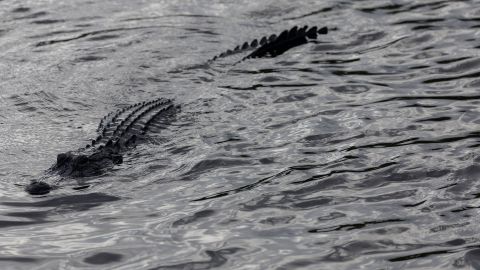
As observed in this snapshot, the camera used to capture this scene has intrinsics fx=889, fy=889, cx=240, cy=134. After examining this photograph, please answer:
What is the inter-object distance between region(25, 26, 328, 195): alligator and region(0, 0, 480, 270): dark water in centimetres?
12

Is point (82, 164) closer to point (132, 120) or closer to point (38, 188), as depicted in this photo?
point (38, 188)

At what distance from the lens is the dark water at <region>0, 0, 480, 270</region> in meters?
6.03

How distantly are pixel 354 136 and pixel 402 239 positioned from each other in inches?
91.7

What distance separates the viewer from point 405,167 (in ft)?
24.0

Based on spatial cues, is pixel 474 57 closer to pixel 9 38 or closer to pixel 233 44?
pixel 233 44

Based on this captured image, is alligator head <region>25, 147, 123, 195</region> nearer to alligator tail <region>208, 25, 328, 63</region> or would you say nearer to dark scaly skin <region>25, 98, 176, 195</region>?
dark scaly skin <region>25, 98, 176, 195</region>

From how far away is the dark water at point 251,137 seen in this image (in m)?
6.03

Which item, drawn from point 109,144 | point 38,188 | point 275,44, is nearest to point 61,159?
point 38,188

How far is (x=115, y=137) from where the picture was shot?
8227 millimetres

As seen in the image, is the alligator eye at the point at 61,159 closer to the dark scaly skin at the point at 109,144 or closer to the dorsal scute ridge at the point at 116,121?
the dark scaly skin at the point at 109,144

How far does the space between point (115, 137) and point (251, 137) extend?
1.26m

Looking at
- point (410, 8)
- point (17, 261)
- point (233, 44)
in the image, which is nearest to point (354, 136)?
point (17, 261)

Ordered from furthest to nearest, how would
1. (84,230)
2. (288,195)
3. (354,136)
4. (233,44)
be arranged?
(233,44) → (354,136) → (288,195) → (84,230)

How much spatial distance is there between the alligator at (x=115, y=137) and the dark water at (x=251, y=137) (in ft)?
0.40
